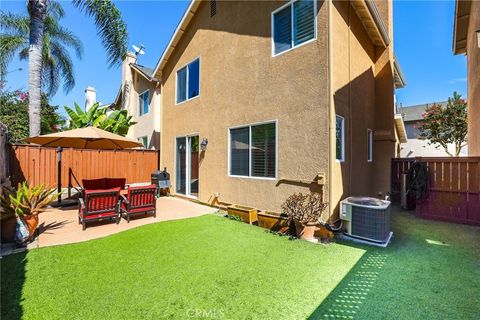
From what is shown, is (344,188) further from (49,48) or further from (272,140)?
(49,48)

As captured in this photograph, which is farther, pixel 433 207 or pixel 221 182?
pixel 221 182

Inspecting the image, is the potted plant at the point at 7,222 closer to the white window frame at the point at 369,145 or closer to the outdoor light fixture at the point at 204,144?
the outdoor light fixture at the point at 204,144

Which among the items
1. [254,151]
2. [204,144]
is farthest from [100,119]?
[254,151]

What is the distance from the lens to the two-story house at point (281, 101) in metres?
6.63

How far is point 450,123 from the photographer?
21.1m

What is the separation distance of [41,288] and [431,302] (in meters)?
6.07

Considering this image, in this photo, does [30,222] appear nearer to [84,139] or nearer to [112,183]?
[112,183]

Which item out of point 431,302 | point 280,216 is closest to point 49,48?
point 280,216

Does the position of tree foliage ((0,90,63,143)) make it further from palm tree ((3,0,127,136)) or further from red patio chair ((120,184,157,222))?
red patio chair ((120,184,157,222))

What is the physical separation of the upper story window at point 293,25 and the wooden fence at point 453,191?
6.56 meters

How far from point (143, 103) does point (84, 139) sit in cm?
851

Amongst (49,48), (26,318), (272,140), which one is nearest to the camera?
(26,318)

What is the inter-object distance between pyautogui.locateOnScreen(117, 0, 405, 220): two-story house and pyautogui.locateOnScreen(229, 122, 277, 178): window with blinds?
4 cm

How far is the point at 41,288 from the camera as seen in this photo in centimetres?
379
